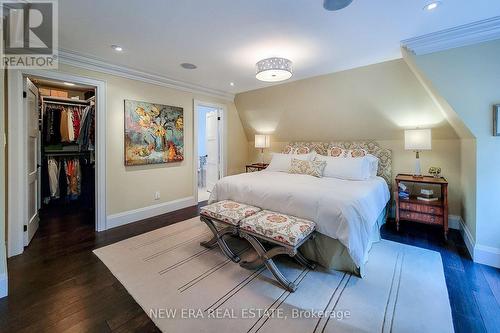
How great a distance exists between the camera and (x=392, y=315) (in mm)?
1635

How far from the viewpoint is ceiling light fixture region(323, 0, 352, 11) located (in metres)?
1.77

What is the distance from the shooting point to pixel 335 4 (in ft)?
5.94

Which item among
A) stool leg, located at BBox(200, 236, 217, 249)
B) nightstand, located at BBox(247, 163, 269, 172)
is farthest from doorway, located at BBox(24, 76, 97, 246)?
nightstand, located at BBox(247, 163, 269, 172)

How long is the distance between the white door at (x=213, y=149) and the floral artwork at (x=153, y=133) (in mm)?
1148

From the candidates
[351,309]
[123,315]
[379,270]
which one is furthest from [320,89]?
[123,315]

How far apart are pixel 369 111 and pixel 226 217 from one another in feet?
9.59

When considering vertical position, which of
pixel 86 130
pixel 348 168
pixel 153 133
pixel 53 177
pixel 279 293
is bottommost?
pixel 279 293

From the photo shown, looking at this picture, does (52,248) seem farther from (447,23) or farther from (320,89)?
(447,23)

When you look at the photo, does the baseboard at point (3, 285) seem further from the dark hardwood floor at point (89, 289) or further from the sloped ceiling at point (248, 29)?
the sloped ceiling at point (248, 29)

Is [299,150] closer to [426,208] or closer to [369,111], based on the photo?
[369,111]

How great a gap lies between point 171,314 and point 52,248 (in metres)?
2.04

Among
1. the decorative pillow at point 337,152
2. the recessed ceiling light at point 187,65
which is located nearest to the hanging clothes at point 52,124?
the recessed ceiling light at point 187,65

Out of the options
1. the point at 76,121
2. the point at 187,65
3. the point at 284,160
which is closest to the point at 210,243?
the point at 284,160

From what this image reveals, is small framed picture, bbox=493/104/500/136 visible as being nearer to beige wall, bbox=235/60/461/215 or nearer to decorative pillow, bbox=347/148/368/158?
beige wall, bbox=235/60/461/215
